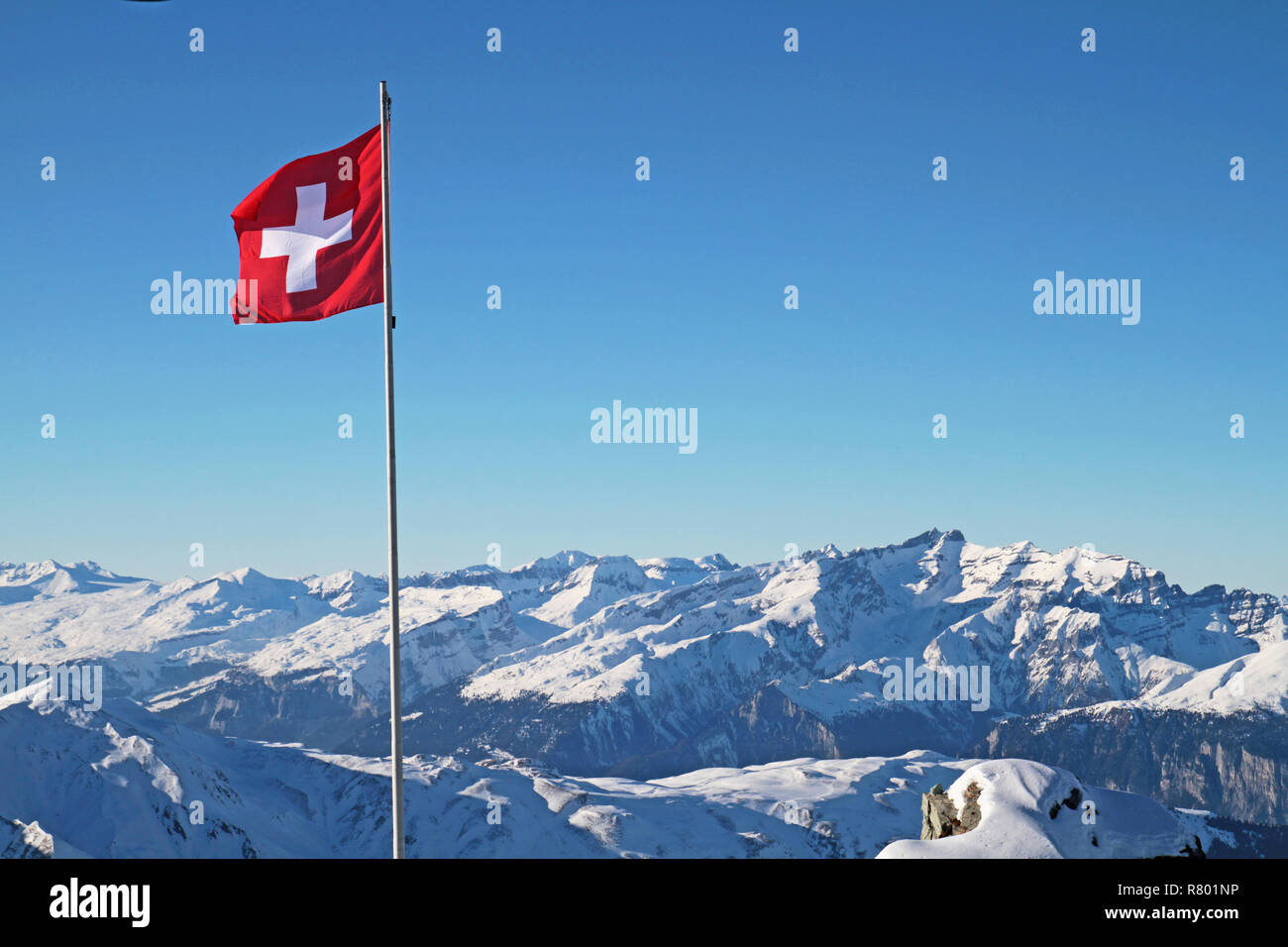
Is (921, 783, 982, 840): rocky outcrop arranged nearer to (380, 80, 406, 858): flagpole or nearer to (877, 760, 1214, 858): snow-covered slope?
(877, 760, 1214, 858): snow-covered slope

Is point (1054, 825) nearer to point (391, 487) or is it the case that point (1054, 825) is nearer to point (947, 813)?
point (947, 813)

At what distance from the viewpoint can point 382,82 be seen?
1116 inches

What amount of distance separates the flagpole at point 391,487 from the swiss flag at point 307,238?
70 centimetres

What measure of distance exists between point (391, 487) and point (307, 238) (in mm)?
7584

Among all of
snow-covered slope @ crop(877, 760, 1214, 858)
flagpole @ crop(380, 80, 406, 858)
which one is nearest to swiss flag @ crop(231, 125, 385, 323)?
flagpole @ crop(380, 80, 406, 858)

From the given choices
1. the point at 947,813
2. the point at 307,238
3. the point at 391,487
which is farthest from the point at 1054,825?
the point at 307,238

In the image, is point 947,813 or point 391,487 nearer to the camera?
point 391,487

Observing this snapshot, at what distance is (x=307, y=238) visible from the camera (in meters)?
28.5

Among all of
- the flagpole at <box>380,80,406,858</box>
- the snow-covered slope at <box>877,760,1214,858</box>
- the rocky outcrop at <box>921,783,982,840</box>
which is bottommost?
the rocky outcrop at <box>921,783,982,840</box>

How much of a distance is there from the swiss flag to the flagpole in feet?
2.29

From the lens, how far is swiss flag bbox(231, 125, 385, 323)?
28.3 meters
